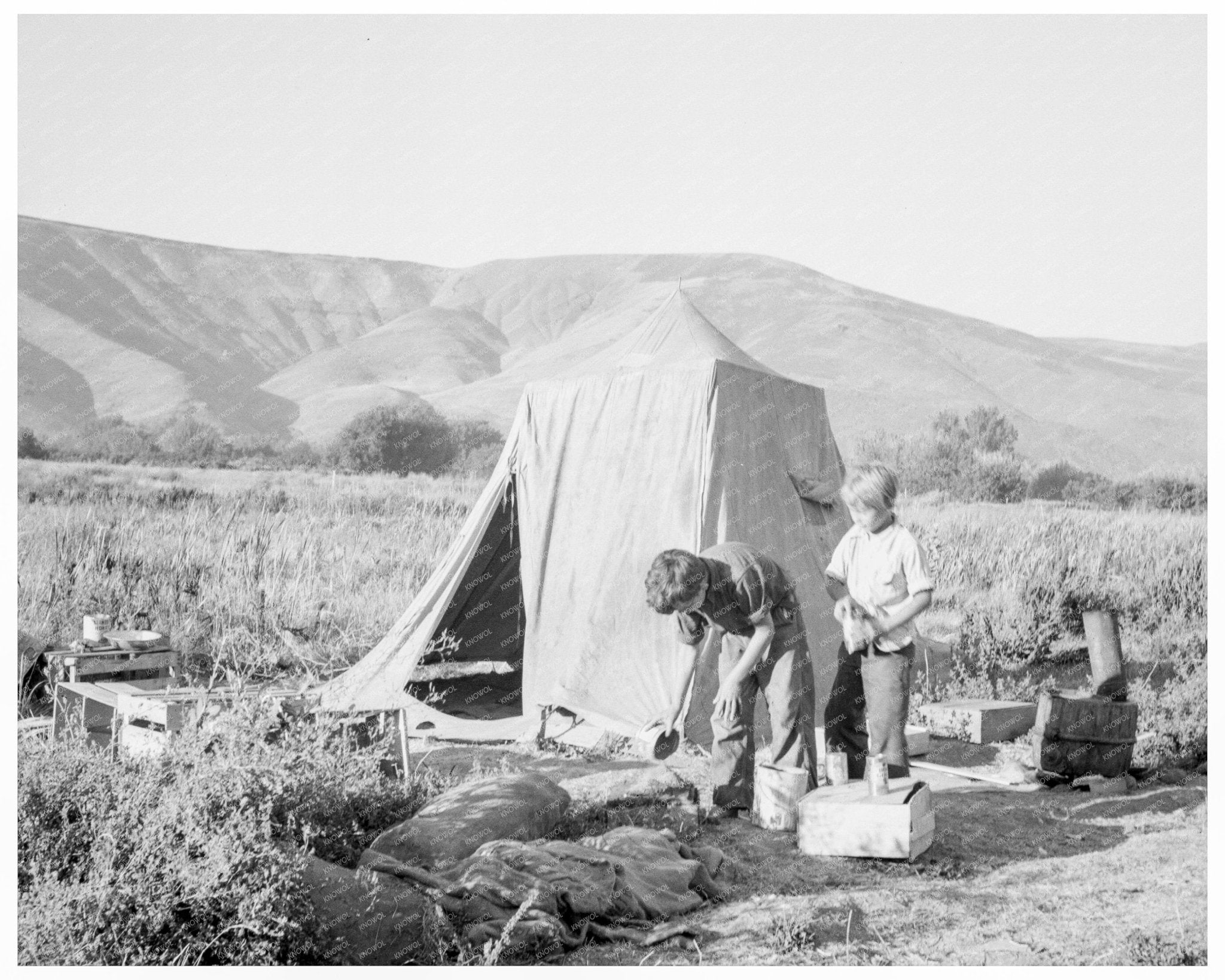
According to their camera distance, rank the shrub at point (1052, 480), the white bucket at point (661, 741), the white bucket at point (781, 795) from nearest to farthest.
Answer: the white bucket at point (781, 795)
the white bucket at point (661, 741)
the shrub at point (1052, 480)

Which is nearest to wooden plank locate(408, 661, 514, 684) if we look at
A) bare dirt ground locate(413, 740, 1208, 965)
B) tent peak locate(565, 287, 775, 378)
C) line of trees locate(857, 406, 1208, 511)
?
bare dirt ground locate(413, 740, 1208, 965)

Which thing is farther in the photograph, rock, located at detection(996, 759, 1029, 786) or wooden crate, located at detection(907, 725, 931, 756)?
wooden crate, located at detection(907, 725, 931, 756)

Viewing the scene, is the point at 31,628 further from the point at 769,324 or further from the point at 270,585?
the point at 769,324

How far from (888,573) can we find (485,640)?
3.27m

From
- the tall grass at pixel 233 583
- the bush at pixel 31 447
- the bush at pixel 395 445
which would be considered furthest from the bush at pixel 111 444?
the tall grass at pixel 233 583

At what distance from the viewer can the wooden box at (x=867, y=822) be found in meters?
3.44

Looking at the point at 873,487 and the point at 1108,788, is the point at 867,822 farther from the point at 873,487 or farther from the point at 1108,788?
the point at 1108,788

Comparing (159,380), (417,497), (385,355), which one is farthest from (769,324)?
(417,497)

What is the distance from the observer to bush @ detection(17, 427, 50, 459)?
2502 cm

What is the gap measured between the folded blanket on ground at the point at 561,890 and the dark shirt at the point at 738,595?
0.79m

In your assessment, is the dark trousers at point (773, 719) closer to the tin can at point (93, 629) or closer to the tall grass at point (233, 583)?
the tall grass at point (233, 583)

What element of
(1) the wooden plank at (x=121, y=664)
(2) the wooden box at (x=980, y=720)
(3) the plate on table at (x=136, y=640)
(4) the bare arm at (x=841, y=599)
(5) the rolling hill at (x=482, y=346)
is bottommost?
(2) the wooden box at (x=980, y=720)

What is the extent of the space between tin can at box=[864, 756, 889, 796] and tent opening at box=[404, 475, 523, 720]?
2818 millimetres

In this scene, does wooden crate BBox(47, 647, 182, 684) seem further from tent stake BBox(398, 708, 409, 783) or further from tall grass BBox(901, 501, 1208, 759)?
tall grass BBox(901, 501, 1208, 759)
